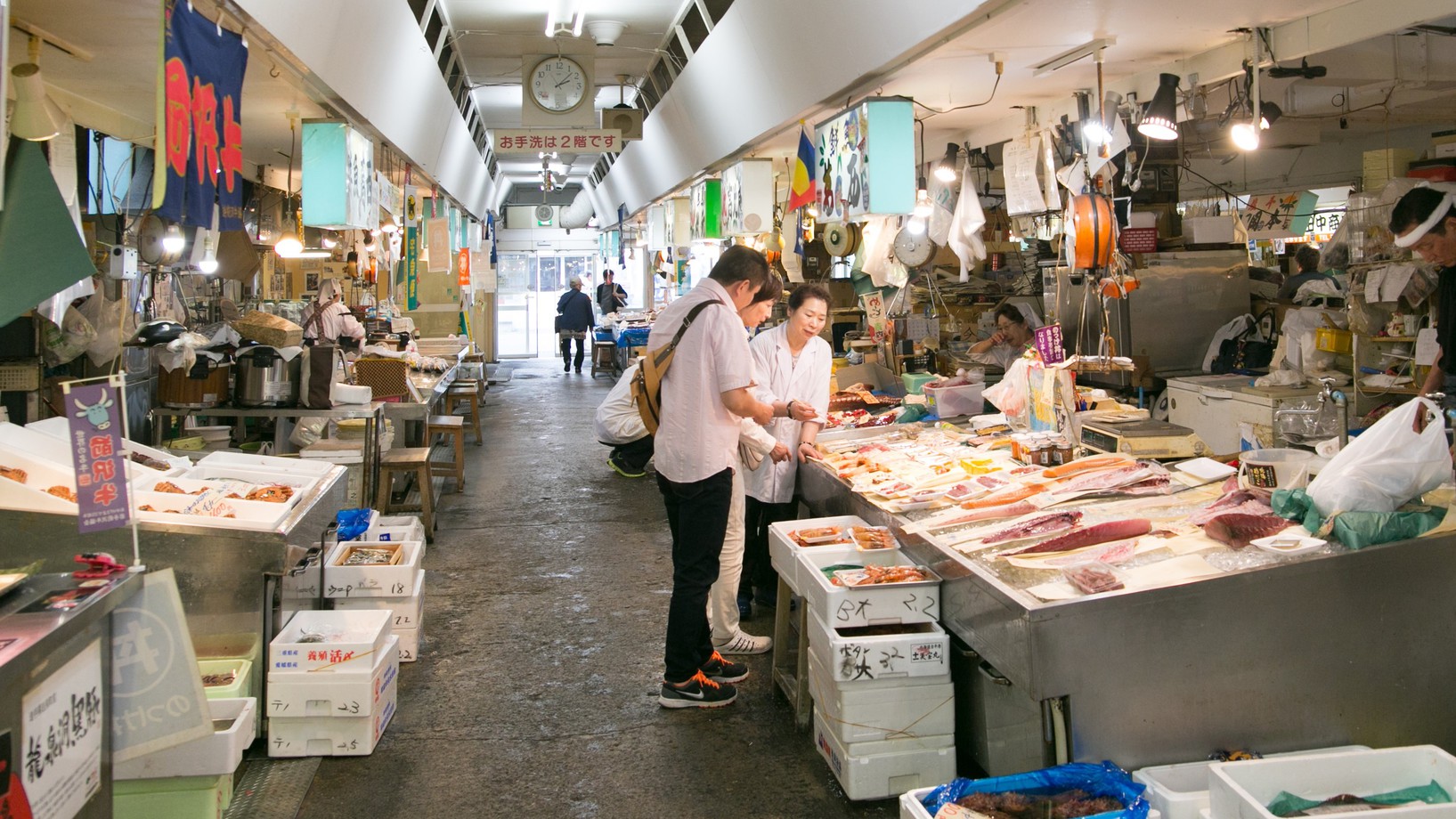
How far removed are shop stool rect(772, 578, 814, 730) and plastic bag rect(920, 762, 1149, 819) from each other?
154 cm

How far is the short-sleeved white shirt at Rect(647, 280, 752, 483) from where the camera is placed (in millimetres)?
4797

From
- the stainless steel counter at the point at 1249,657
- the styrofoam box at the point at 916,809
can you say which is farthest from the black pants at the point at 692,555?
the styrofoam box at the point at 916,809

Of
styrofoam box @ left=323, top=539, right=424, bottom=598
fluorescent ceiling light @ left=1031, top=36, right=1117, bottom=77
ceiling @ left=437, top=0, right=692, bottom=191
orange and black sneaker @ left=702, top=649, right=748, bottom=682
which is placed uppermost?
ceiling @ left=437, top=0, right=692, bottom=191

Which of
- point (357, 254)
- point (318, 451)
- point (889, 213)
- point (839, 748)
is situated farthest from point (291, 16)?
point (357, 254)

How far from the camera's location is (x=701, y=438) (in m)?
4.81

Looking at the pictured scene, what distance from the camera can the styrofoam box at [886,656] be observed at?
3.82m

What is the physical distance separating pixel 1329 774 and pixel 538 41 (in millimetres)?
12457

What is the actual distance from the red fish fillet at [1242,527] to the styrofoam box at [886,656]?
104 cm

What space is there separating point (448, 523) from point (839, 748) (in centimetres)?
598

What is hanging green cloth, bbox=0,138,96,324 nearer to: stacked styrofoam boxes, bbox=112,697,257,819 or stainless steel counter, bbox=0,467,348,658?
stainless steel counter, bbox=0,467,348,658

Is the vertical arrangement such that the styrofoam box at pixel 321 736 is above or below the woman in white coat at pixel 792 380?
below

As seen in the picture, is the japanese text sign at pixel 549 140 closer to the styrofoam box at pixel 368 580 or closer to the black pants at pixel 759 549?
the black pants at pixel 759 549

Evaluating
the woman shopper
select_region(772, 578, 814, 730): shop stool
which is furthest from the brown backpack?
the woman shopper

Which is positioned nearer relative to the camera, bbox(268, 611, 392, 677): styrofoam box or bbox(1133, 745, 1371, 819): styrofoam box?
bbox(1133, 745, 1371, 819): styrofoam box
